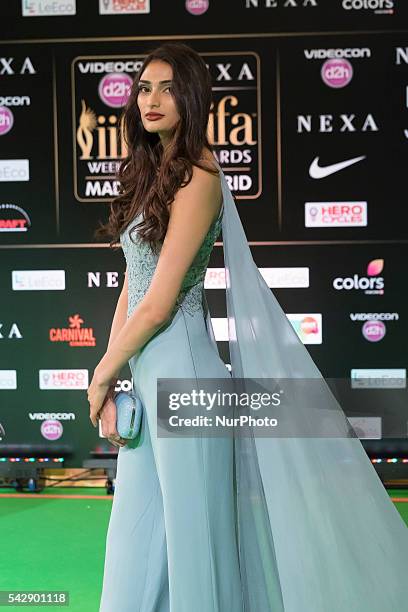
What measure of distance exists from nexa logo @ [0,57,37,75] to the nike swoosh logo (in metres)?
1.74

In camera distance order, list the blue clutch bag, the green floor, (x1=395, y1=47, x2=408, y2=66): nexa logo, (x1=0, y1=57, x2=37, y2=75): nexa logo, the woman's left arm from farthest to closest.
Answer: (x1=0, y1=57, x2=37, y2=75): nexa logo → (x1=395, y1=47, x2=408, y2=66): nexa logo → the green floor → the blue clutch bag → the woman's left arm

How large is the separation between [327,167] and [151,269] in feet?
10.1

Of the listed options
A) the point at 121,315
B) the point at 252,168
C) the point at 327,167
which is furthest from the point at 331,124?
the point at 121,315

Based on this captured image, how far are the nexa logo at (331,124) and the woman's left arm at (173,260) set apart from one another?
121 inches

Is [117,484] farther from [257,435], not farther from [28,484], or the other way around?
[28,484]

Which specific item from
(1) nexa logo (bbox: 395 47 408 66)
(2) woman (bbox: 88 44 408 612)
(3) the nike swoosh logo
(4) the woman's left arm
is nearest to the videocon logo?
(3) the nike swoosh logo

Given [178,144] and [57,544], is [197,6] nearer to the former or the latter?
[57,544]

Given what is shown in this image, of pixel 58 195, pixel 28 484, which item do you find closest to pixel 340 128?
pixel 58 195

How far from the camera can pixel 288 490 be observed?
2023mm

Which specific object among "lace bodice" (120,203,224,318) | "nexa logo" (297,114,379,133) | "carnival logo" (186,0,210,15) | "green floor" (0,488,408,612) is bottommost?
"green floor" (0,488,408,612)

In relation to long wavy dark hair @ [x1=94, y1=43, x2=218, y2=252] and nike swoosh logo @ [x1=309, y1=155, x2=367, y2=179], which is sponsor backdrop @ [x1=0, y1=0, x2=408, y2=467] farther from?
long wavy dark hair @ [x1=94, y1=43, x2=218, y2=252]

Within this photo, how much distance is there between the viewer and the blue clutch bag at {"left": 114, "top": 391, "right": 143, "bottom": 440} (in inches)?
80.1

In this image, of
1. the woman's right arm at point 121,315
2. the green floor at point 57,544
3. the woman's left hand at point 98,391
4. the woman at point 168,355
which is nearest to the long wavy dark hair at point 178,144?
the woman at point 168,355

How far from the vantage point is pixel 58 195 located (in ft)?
16.4
